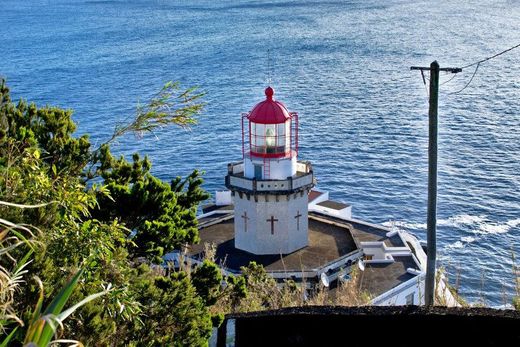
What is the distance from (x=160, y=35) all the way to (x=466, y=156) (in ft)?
162

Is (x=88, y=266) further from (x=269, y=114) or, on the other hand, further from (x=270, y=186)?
(x=270, y=186)

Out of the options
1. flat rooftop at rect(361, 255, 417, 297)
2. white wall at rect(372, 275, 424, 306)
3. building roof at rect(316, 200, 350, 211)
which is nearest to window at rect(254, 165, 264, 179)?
flat rooftop at rect(361, 255, 417, 297)

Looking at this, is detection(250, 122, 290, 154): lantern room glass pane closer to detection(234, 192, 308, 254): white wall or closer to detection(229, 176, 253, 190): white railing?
detection(229, 176, 253, 190): white railing

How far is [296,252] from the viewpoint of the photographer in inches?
890

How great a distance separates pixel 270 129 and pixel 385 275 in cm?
575

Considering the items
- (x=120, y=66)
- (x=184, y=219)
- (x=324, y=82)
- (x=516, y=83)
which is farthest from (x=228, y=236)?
(x=120, y=66)

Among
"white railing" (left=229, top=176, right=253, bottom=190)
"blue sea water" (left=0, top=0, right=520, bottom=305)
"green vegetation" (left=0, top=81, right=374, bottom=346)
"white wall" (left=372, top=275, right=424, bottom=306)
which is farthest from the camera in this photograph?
"blue sea water" (left=0, top=0, right=520, bottom=305)

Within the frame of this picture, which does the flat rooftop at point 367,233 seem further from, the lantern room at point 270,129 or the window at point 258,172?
the lantern room at point 270,129

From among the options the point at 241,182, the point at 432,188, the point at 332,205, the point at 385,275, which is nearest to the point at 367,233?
the point at 385,275

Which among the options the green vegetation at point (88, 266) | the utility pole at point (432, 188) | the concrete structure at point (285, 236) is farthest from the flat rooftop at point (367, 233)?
the utility pole at point (432, 188)

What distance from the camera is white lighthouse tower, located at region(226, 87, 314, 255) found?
836 inches

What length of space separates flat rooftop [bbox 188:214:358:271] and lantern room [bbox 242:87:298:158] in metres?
3.15

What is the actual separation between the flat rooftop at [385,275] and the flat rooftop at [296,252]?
0.94 metres

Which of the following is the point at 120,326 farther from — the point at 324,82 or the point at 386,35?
the point at 386,35
